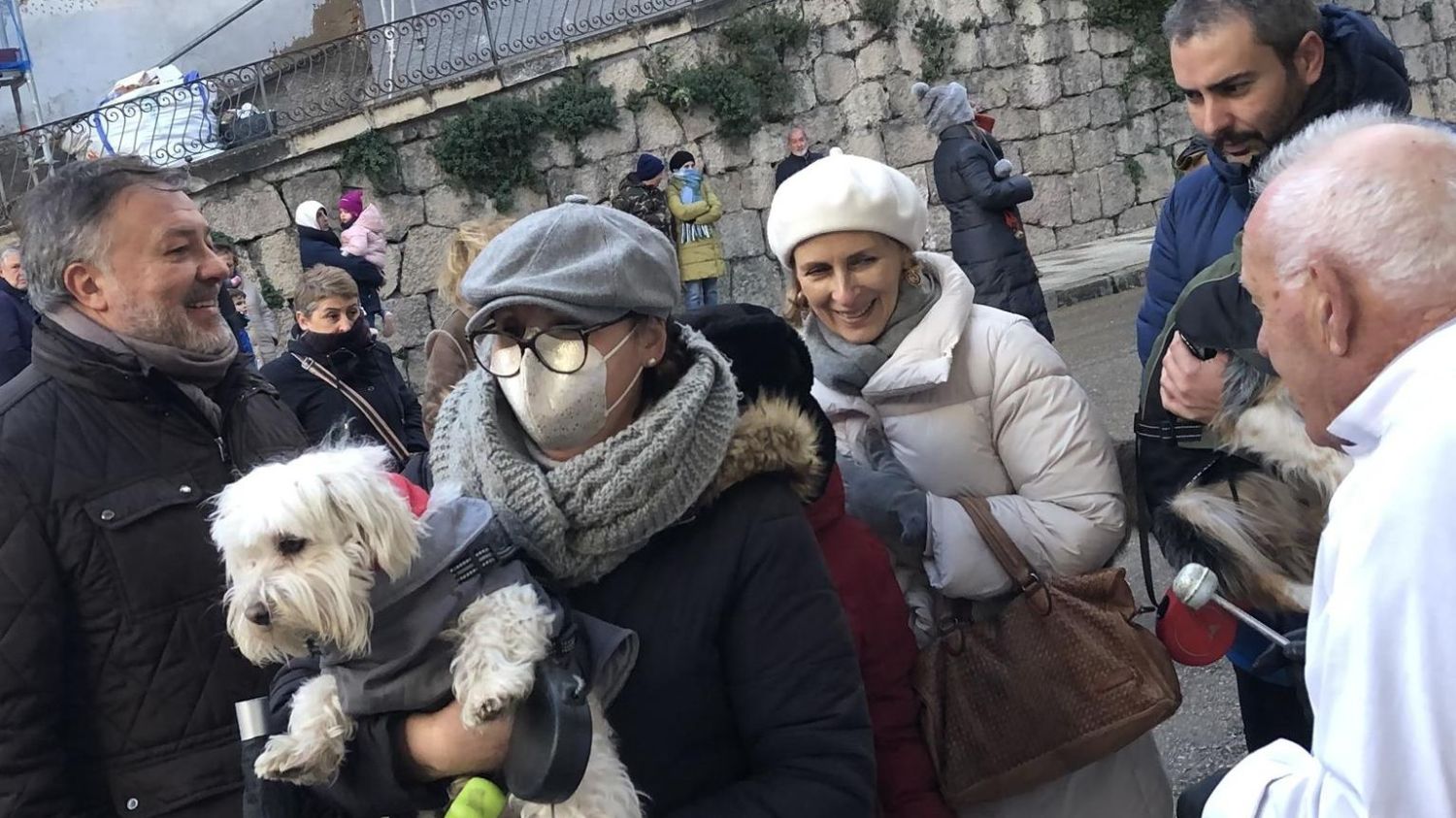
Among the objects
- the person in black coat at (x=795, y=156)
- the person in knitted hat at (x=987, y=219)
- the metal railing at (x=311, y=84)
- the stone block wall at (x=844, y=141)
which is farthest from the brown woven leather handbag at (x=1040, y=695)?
the metal railing at (x=311, y=84)

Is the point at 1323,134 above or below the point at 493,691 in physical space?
above

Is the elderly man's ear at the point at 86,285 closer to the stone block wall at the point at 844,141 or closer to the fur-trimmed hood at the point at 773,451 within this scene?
the fur-trimmed hood at the point at 773,451

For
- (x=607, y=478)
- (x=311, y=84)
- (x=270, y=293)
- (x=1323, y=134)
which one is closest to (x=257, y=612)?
(x=607, y=478)

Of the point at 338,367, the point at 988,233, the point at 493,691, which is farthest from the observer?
the point at 988,233

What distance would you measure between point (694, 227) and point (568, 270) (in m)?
10.5

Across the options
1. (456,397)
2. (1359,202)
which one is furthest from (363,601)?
(1359,202)

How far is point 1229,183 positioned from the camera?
243cm

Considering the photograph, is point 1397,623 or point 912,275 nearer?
point 1397,623

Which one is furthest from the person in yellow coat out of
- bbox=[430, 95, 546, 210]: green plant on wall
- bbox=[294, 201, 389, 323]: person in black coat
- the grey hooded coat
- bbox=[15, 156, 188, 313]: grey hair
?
bbox=[15, 156, 188, 313]: grey hair

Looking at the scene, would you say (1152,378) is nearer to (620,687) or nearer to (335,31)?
(620,687)

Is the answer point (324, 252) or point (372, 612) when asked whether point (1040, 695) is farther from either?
point (324, 252)

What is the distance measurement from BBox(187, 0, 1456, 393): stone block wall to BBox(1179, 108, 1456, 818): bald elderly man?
11550mm

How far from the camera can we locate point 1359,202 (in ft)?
4.16

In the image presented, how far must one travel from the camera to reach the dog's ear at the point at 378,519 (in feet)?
5.39
